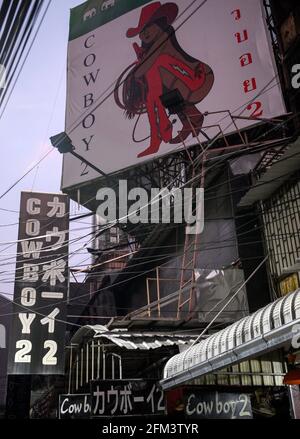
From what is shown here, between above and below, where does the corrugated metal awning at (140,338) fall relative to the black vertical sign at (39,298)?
below

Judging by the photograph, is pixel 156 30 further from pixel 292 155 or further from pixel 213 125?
pixel 292 155

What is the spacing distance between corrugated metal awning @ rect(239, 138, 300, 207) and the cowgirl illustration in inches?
222

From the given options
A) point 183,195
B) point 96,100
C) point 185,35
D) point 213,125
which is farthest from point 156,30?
point 183,195

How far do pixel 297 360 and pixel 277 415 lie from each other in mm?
1736

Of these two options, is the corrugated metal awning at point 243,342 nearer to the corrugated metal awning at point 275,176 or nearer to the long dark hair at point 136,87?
the corrugated metal awning at point 275,176

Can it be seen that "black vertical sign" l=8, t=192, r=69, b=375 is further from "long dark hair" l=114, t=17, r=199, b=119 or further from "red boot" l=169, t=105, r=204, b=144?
"long dark hair" l=114, t=17, r=199, b=119

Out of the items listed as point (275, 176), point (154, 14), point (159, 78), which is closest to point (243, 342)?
point (275, 176)

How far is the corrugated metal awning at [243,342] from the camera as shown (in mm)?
6500

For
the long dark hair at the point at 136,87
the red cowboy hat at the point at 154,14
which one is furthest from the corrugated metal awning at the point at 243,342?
the red cowboy hat at the point at 154,14

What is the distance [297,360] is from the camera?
955 cm

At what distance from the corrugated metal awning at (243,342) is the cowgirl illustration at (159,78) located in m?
9.95

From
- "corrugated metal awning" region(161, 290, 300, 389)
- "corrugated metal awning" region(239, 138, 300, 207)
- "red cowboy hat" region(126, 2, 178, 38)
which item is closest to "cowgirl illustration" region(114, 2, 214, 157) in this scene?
"red cowboy hat" region(126, 2, 178, 38)

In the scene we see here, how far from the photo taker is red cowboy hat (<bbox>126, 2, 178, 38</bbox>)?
66.0 feet

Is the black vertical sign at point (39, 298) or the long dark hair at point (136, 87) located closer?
the black vertical sign at point (39, 298)
